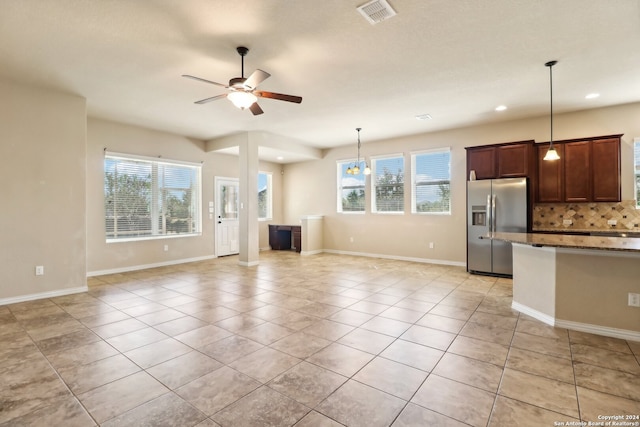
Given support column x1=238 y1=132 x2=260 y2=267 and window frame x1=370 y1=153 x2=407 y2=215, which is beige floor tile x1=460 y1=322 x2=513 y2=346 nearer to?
window frame x1=370 y1=153 x2=407 y2=215

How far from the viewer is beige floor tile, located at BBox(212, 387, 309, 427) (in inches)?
71.0

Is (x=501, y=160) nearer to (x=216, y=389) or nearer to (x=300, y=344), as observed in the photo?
(x=300, y=344)

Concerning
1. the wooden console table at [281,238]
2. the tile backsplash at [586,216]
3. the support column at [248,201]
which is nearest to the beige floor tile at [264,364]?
the support column at [248,201]

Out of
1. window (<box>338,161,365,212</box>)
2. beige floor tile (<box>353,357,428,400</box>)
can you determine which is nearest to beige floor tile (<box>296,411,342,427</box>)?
beige floor tile (<box>353,357,428,400</box>)

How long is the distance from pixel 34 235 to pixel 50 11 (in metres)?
3.15

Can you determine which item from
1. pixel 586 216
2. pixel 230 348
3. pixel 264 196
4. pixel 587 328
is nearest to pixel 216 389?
pixel 230 348

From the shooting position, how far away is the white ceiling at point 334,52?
2.60 m

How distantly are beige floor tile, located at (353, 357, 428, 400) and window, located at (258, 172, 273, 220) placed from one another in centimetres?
732

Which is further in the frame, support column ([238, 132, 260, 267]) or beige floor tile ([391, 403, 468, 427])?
support column ([238, 132, 260, 267])

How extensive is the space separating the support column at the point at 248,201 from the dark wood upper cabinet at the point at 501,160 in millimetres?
4465

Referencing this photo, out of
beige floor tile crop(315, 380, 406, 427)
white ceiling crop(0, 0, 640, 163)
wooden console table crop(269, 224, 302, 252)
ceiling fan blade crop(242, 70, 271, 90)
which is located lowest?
beige floor tile crop(315, 380, 406, 427)

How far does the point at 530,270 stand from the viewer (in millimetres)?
3623

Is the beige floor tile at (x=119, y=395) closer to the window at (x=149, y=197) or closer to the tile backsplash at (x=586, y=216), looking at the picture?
the window at (x=149, y=197)

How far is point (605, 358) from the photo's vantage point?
2.55 meters
